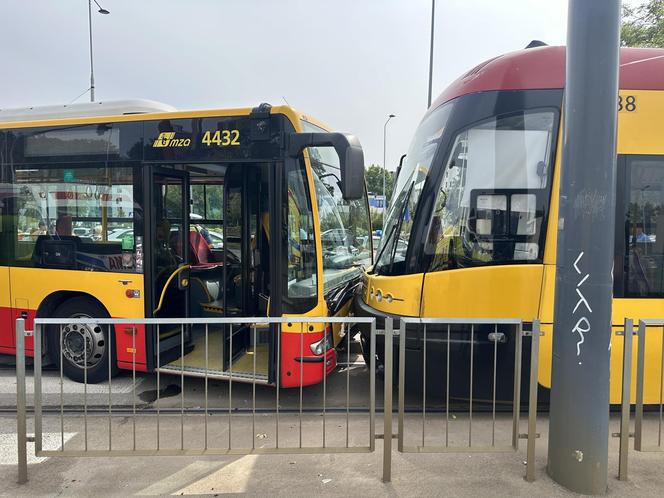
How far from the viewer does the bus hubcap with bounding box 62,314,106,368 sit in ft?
18.0

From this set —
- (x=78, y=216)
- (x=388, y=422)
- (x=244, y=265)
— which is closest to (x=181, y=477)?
(x=388, y=422)

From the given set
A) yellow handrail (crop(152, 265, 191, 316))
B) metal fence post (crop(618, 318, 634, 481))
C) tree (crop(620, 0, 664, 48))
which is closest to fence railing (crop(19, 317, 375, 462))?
yellow handrail (crop(152, 265, 191, 316))

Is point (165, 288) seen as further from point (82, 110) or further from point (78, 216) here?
point (82, 110)

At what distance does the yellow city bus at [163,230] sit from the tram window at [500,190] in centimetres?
128

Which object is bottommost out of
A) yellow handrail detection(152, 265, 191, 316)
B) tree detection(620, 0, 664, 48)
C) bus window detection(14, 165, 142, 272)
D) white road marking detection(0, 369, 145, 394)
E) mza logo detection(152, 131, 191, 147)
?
white road marking detection(0, 369, 145, 394)

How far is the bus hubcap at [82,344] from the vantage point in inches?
216

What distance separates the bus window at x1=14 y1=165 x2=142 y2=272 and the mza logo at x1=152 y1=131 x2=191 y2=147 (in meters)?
0.44

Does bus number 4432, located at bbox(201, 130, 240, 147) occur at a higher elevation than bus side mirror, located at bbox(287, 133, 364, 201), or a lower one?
higher

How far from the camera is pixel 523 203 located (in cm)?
426

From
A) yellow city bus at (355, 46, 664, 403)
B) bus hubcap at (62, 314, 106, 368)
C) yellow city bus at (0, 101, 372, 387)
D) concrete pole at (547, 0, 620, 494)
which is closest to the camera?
concrete pole at (547, 0, 620, 494)

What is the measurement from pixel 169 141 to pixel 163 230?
39.9 inches

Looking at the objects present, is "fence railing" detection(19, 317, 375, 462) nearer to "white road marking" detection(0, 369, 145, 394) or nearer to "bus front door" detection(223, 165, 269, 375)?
"bus front door" detection(223, 165, 269, 375)

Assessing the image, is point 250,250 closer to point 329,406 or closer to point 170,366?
point 170,366

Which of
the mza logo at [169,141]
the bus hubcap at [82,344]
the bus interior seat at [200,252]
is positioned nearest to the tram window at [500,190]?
the mza logo at [169,141]
